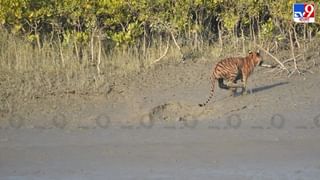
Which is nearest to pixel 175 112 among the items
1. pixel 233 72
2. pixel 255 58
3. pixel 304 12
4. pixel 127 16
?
pixel 233 72

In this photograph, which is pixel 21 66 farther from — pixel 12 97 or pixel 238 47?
pixel 238 47

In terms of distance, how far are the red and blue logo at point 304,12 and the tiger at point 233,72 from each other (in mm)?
1159

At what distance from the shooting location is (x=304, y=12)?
47.7ft

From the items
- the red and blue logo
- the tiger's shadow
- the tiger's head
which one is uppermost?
the red and blue logo

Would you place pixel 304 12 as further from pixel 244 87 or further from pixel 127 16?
pixel 127 16

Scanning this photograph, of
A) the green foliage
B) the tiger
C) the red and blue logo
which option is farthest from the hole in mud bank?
the green foliage

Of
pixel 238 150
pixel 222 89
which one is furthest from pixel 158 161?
pixel 222 89

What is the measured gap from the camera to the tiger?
14.3 meters

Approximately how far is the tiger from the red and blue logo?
3.80 ft

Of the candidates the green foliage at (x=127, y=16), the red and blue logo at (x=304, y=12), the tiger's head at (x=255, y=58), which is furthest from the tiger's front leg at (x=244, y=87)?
the green foliage at (x=127, y=16)

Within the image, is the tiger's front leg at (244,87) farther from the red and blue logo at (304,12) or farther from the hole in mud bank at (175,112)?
the red and blue logo at (304,12)

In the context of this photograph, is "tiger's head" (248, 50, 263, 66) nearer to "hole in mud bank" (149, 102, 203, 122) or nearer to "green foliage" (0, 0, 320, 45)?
"hole in mud bank" (149, 102, 203, 122)

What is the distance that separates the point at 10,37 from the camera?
56.5 ft

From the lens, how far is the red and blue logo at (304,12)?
1451 cm
